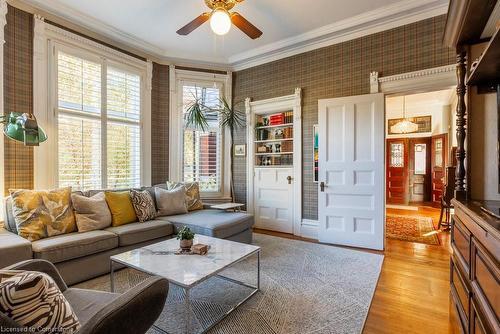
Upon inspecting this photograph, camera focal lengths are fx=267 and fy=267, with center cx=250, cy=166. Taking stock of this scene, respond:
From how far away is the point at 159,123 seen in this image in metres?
4.77

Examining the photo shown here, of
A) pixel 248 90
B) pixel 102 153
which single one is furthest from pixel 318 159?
pixel 102 153

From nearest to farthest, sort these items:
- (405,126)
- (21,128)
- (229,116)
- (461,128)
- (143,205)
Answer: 1. (461,128)
2. (21,128)
3. (143,205)
4. (229,116)
5. (405,126)

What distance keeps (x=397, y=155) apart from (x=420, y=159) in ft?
2.27

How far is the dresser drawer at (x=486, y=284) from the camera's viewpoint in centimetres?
104

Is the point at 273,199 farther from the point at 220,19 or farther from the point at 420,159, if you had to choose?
the point at 420,159

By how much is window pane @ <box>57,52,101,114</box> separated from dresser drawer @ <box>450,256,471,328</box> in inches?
176

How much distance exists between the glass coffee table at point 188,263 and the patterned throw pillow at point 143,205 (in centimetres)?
106

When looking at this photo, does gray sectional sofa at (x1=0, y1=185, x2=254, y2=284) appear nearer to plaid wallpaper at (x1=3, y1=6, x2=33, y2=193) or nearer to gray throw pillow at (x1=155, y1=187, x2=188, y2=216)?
gray throw pillow at (x1=155, y1=187, x2=188, y2=216)

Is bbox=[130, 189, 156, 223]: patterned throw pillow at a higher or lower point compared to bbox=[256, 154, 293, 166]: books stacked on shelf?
lower

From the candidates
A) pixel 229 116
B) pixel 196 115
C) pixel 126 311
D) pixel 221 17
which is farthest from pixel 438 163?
pixel 126 311

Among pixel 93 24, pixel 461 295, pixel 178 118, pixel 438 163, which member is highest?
pixel 93 24

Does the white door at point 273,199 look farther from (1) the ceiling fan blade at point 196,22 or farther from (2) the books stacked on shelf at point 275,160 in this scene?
(1) the ceiling fan blade at point 196,22

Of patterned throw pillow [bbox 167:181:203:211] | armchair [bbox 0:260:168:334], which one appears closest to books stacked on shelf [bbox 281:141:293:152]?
patterned throw pillow [bbox 167:181:203:211]

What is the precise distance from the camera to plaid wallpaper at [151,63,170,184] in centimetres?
469
